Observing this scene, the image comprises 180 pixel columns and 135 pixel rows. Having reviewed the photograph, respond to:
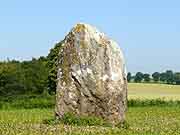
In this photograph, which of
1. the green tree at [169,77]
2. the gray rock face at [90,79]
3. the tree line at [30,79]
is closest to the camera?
the gray rock face at [90,79]

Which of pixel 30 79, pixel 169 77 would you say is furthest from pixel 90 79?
pixel 169 77

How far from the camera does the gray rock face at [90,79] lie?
67.2 feet

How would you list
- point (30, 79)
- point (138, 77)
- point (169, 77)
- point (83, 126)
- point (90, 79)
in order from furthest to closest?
1. point (138, 77)
2. point (169, 77)
3. point (30, 79)
4. point (90, 79)
5. point (83, 126)

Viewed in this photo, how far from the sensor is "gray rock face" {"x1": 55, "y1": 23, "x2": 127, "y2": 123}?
20484 millimetres

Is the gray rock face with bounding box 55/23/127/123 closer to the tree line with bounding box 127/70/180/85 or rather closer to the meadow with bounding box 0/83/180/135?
the meadow with bounding box 0/83/180/135

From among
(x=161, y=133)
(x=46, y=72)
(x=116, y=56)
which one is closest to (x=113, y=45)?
(x=116, y=56)

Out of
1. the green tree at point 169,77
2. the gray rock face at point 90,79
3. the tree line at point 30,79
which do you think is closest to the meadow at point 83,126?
the gray rock face at point 90,79

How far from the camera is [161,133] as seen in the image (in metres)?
17.0

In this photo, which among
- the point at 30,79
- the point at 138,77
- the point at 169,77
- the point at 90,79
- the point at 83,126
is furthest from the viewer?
the point at 138,77

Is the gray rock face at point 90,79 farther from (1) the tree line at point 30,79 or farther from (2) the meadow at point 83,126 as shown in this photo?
(1) the tree line at point 30,79

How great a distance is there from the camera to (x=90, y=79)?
20.5m

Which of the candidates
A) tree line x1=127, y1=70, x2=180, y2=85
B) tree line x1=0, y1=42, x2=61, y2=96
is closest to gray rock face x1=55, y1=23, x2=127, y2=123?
tree line x1=0, y1=42, x2=61, y2=96

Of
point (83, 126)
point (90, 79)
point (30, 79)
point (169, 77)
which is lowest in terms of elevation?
point (83, 126)

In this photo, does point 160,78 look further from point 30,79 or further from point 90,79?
point 90,79
